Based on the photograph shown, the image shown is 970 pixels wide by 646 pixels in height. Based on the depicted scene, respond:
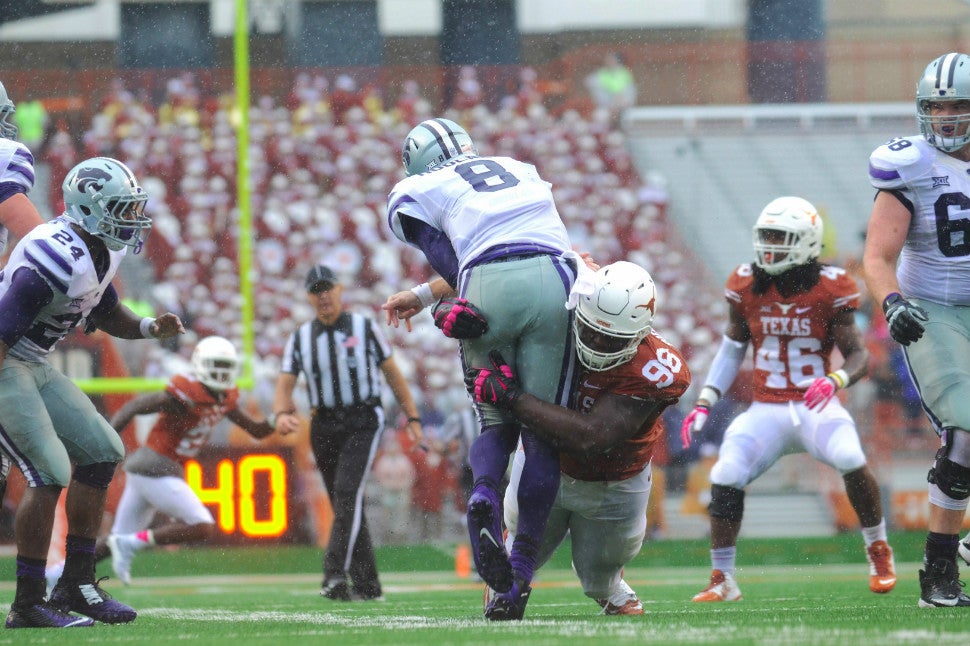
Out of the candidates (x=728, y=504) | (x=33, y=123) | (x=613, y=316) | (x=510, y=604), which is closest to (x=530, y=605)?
(x=728, y=504)

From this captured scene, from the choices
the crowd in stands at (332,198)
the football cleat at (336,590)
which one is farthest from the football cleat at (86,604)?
the crowd in stands at (332,198)

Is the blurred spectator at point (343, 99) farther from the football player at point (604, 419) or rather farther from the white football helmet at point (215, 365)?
the football player at point (604, 419)

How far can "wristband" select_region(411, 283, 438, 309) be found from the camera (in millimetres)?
4949

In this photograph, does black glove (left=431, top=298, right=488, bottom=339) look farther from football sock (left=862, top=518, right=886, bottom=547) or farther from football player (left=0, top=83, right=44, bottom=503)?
football sock (left=862, top=518, right=886, bottom=547)

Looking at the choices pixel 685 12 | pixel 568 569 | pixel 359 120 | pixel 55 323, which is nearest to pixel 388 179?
pixel 359 120

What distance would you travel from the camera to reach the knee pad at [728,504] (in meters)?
6.23

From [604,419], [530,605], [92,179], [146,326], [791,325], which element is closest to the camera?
[604,419]

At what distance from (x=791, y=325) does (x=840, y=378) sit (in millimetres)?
379

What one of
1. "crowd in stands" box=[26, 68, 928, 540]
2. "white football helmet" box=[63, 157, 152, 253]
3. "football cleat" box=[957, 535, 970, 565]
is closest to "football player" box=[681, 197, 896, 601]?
"football cleat" box=[957, 535, 970, 565]

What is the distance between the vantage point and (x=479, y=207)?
4.52m

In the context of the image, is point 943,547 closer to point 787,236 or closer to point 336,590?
point 787,236

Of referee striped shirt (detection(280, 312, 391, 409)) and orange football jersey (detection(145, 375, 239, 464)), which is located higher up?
referee striped shirt (detection(280, 312, 391, 409))

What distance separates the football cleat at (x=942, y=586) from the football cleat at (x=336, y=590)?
10.0ft

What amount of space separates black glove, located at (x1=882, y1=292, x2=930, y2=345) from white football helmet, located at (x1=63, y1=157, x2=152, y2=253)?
97.6 inches
